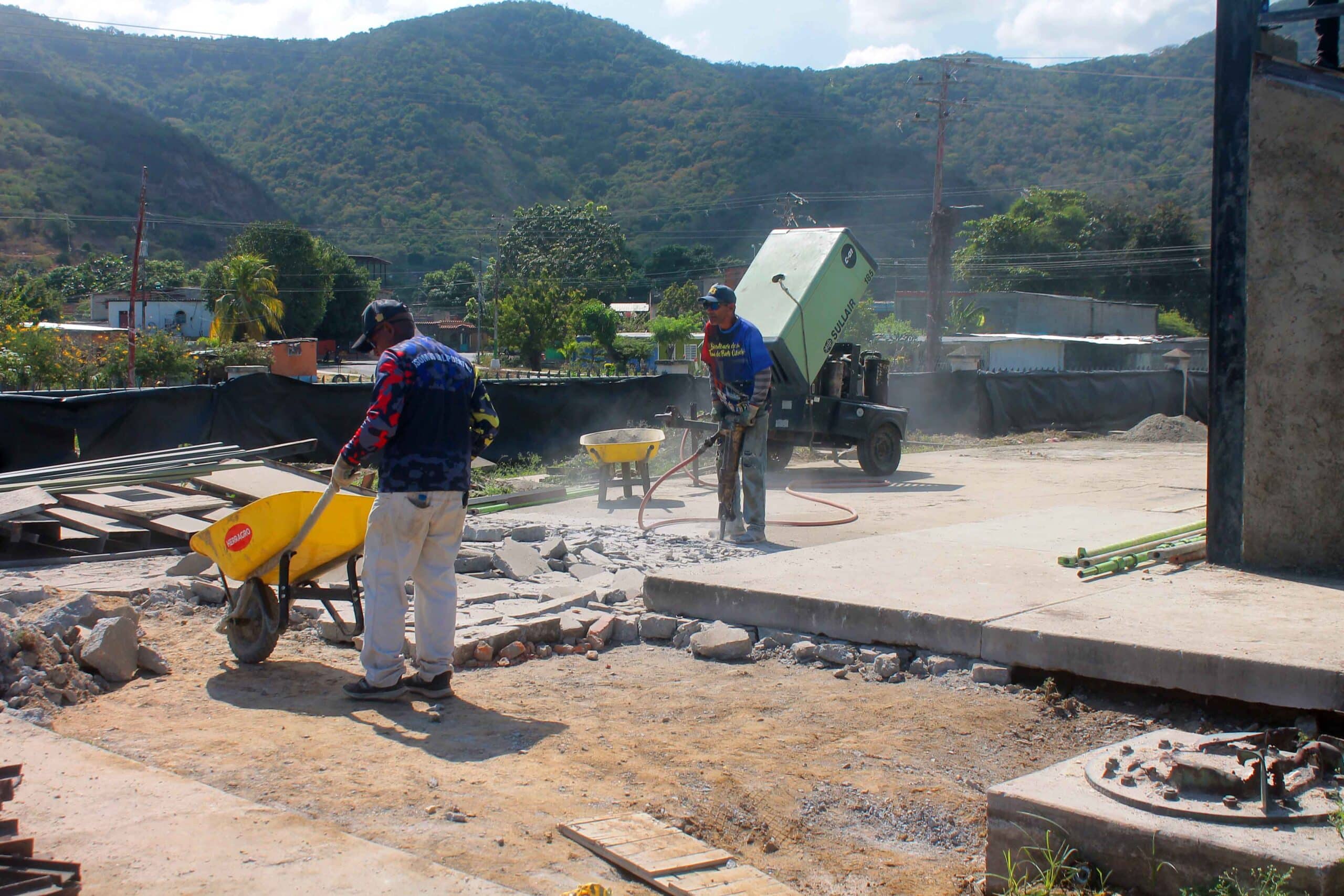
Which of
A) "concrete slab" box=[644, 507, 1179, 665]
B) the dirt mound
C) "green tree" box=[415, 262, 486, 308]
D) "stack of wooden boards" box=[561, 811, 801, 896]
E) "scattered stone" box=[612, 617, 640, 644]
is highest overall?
"green tree" box=[415, 262, 486, 308]

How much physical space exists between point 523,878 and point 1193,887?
6.22 ft

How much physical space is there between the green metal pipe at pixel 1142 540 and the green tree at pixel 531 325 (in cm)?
5244

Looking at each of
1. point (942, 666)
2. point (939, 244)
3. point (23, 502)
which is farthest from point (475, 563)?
point (939, 244)

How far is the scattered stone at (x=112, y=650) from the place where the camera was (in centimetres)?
517

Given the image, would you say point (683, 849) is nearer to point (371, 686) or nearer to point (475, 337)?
point (371, 686)

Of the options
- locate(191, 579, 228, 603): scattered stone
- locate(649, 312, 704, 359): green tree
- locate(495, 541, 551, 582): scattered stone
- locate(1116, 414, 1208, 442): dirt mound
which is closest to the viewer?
locate(191, 579, 228, 603): scattered stone

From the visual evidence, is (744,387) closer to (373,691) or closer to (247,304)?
(373,691)

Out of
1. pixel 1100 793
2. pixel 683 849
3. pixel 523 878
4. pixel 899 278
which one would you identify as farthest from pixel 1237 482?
pixel 899 278

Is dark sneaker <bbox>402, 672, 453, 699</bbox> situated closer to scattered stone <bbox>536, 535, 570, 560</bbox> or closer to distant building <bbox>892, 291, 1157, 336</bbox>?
scattered stone <bbox>536, 535, 570, 560</bbox>

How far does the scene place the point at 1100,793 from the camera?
3385 millimetres

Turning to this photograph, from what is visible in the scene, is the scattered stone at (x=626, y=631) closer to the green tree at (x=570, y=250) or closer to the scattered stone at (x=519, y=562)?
the scattered stone at (x=519, y=562)

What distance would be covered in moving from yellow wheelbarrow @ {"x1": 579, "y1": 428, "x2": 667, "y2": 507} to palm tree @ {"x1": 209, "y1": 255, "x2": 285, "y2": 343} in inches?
1669

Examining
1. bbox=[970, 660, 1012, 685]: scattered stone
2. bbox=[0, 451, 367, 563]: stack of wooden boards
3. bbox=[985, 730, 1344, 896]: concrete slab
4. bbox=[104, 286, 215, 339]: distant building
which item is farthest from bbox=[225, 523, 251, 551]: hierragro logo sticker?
bbox=[104, 286, 215, 339]: distant building

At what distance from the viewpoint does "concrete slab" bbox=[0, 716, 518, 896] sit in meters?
3.00
